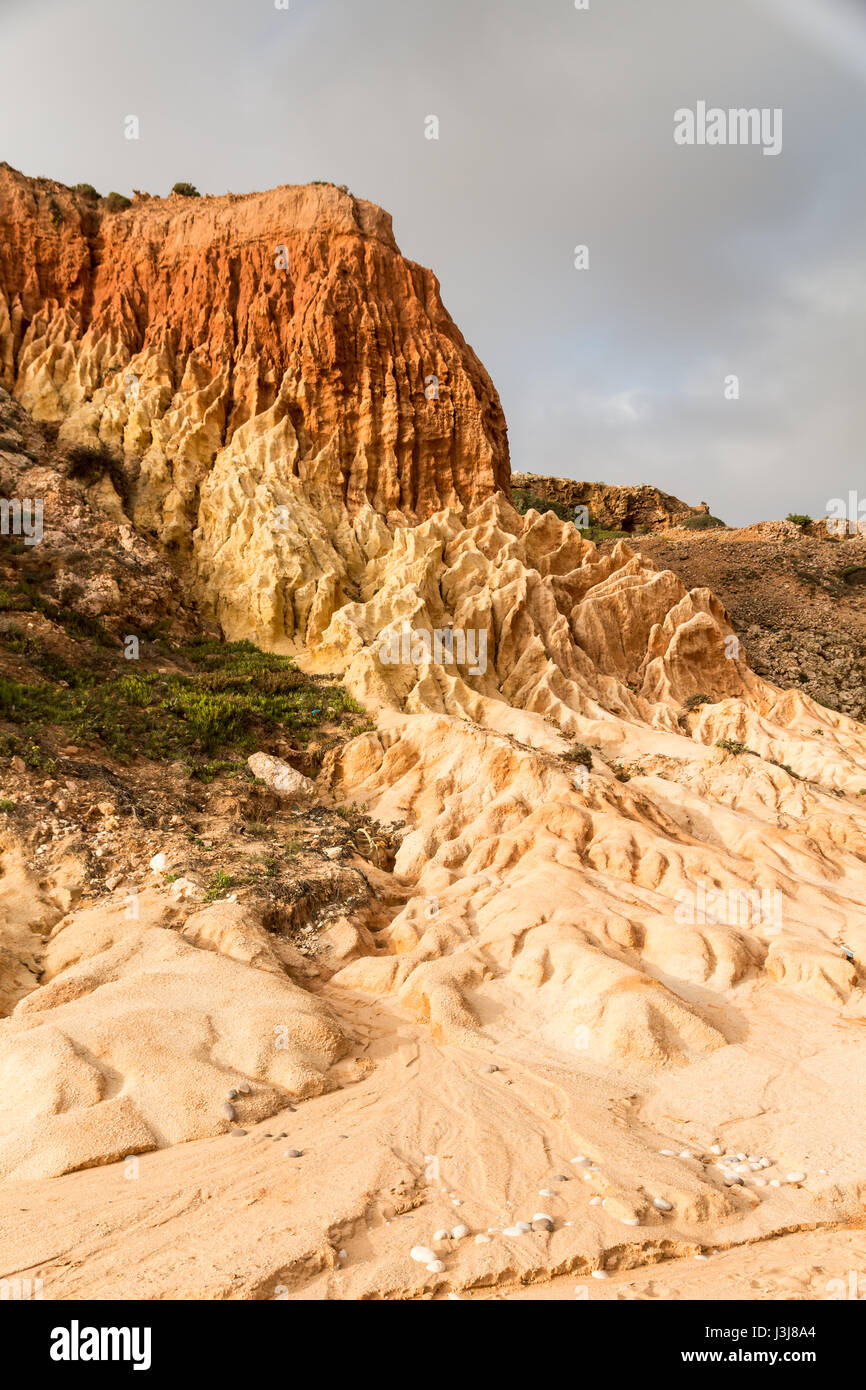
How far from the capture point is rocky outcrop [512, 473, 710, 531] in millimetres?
60844

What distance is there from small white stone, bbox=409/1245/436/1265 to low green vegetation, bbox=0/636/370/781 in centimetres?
1114

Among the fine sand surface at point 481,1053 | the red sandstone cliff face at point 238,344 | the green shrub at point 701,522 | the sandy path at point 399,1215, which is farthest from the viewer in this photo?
the green shrub at point 701,522

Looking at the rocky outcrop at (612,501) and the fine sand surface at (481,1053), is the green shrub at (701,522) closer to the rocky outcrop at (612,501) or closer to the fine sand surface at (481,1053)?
the rocky outcrop at (612,501)

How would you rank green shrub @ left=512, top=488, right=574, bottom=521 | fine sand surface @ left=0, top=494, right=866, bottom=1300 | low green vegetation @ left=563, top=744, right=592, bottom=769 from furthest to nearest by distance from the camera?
1. green shrub @ left=512, top=488, right=574, bottom=521
2. low green vegetation @ left=563, top=744, right=592, bottom=769
3. fine sand surface @ left=0, top=494, right=866, bottom=1300

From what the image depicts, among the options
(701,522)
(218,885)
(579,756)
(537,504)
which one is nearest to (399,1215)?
(218,885)

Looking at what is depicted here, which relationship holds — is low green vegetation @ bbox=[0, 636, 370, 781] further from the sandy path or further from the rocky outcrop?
the rocky outcrop

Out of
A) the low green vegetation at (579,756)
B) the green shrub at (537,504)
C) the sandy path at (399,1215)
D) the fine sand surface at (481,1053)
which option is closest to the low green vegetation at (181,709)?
the fine sand surface at (481,1053)

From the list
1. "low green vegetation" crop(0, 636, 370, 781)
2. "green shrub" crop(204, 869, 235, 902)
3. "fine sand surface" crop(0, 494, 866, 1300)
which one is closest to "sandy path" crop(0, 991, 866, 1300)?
"fine sand surface" crop(0, 494, 866, 1300)

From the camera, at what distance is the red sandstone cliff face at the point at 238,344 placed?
95.7ft

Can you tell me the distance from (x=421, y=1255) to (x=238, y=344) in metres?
32.0

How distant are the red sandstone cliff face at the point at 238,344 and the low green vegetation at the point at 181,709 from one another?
8579mm

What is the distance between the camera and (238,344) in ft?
102
